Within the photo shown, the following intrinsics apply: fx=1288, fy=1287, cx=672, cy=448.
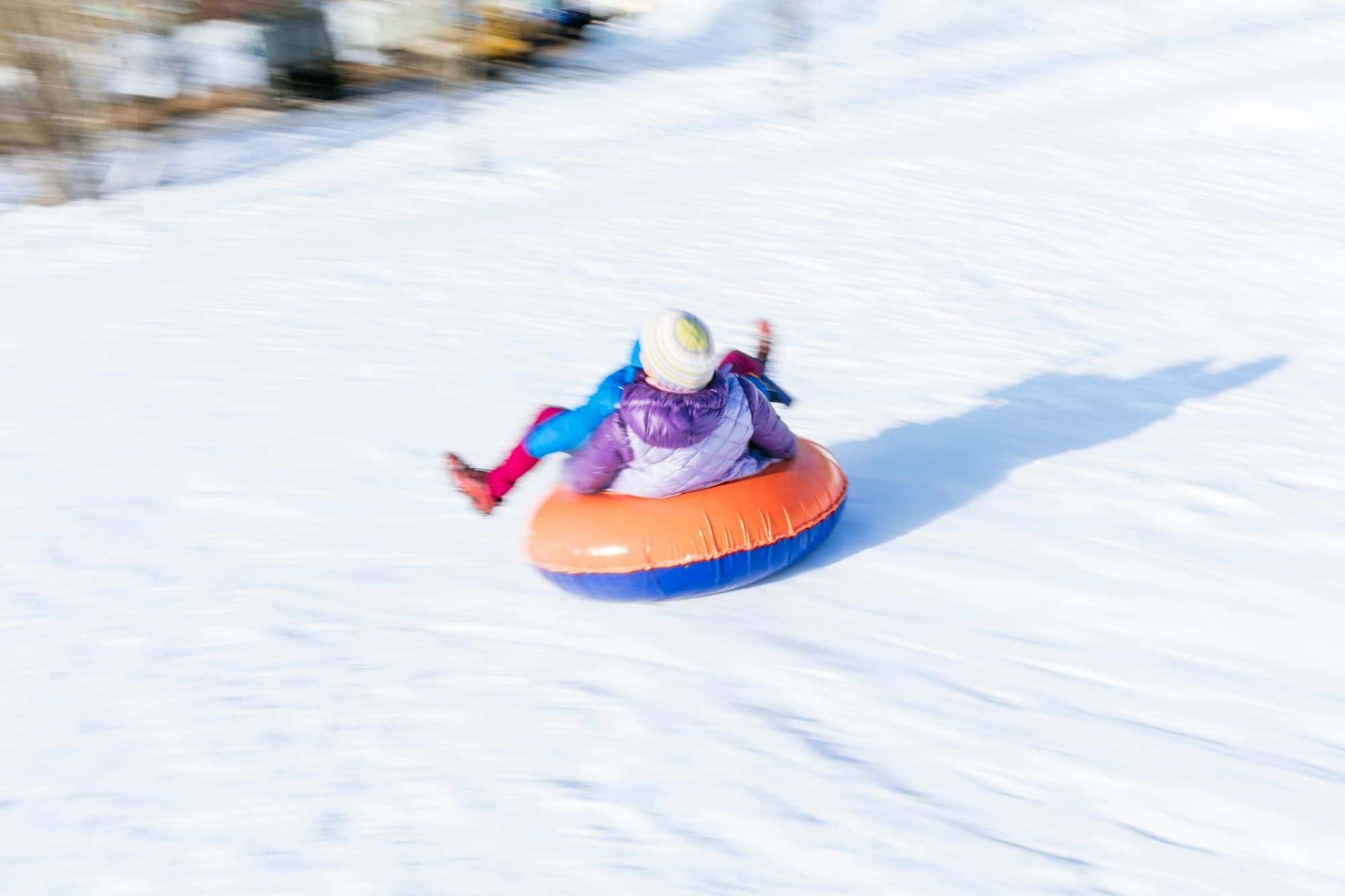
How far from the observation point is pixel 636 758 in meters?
3.44

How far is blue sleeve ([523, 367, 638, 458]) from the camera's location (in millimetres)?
3961

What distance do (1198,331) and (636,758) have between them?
4970 mm

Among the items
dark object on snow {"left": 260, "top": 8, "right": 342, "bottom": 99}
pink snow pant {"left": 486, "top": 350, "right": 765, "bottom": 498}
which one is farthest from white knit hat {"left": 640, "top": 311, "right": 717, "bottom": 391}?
dark object on snow {"left": 260, "top": 8, "right": 342, "bottom": 99}

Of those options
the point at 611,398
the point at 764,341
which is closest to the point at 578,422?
the point at 611,398

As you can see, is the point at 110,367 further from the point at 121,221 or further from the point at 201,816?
the point at 201,816

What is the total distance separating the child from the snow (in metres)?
0.42

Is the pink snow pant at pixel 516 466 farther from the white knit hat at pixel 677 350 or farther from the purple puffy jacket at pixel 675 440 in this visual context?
the white knit hat at pixel 677 350

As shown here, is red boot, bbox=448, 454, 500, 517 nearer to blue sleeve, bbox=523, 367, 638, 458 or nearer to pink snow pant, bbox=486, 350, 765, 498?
pink snow pant, bbox=486, 350, 765, 498

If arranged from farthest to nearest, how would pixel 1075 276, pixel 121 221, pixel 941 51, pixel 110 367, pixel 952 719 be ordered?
1. pixel 941 51
2. pixel 121 221
3. pixel 1075 276
4. pixel 110 367
5. pixel 952 719

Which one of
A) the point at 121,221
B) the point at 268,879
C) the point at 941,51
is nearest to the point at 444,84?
the point at 121,221

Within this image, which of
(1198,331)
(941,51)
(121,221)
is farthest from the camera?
(941,51)

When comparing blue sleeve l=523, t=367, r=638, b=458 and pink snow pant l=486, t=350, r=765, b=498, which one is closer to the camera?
blue sleeve l=523, t=367, r=638, b=458

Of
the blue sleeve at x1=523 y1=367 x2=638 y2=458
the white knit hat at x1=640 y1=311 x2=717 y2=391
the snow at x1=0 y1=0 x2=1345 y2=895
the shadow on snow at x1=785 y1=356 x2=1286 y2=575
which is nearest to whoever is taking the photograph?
the snow at x1=0 y1=0 x2=1345 y2=895

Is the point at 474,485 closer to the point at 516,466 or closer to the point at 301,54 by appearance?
the point at 516,466
